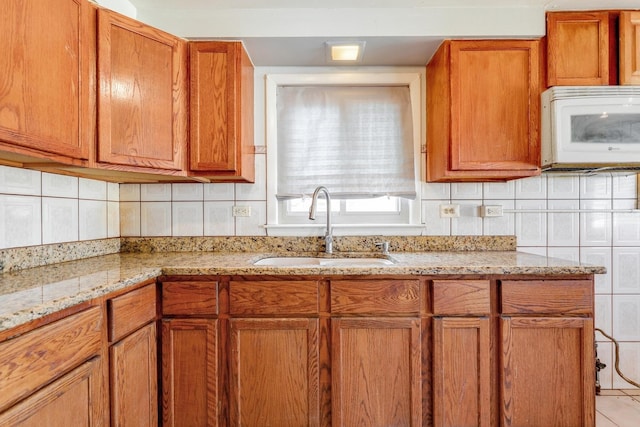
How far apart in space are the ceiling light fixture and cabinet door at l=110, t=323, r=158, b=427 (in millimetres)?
1592

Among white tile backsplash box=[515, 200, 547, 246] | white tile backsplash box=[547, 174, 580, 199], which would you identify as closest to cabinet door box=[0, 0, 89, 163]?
white tile backsplash box=[515, 200, 547, 246]

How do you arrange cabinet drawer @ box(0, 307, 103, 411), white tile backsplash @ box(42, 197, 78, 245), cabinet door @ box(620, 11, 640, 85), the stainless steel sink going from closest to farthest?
1. cabinet drawer @ box(0, 307, 103, 411)
2. white tile backsplash @ box(42, 197, 78, 245)
3. cabinet door @ box(620, 11, 640, 85)
4. the stainless steel sink

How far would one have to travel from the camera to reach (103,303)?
117 centimetres

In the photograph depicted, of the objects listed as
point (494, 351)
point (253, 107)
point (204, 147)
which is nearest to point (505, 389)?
point (494, 351)

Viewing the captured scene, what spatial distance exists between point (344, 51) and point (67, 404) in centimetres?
188

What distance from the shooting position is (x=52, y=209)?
5.42 ft

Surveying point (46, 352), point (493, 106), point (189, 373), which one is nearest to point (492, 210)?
point (493, 106)

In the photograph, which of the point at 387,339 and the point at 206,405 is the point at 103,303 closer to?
the point at 206,405

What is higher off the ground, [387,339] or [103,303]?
[103,303]

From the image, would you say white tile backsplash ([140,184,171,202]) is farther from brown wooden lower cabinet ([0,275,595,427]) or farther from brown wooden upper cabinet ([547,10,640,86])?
brown wooden upper cabinet ([547,10,640,86])

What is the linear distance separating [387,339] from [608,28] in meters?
1.89

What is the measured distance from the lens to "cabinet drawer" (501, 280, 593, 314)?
147cm

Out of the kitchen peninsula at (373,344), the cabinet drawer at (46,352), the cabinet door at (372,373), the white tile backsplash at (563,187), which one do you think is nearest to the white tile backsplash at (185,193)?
the kitchen peninsula at (373,344)

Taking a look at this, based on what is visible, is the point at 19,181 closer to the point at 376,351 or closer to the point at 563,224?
the point at 376,351
